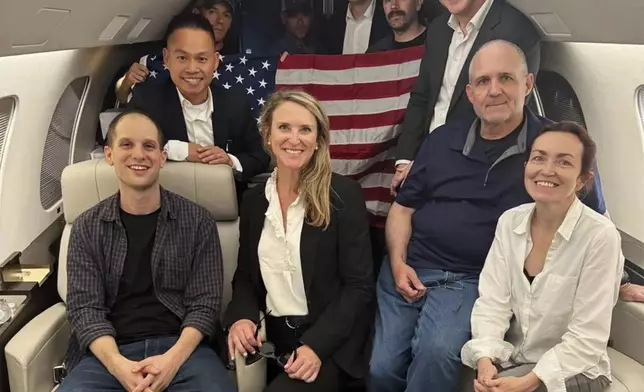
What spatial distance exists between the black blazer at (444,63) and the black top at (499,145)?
7.8 inches

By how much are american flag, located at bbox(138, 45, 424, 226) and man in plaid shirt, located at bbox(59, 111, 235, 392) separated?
0.90 meters

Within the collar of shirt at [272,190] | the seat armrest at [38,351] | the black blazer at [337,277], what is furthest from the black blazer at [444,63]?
the seat armrest at [38,351]

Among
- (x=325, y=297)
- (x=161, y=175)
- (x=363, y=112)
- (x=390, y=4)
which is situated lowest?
(x=325, y=297)

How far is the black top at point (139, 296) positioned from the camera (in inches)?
105

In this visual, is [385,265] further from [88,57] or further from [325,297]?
[88,57]

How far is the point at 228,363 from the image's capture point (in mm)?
2734

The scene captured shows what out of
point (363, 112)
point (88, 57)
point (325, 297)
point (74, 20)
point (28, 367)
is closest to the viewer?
point (28, 367)

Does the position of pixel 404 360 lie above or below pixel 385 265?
below

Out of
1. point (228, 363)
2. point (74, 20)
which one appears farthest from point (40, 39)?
point (228, 363)

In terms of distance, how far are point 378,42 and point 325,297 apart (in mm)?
1470

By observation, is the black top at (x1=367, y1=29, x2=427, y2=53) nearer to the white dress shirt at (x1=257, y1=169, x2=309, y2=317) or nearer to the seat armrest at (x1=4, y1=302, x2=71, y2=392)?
the white dress shirt at (x1=257, y1=169, x2=309, y2=317)

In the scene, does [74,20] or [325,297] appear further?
[74,20]

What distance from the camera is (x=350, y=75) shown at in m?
3.37

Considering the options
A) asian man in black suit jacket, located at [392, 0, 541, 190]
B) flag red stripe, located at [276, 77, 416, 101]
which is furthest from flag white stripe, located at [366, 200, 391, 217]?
flag red stripe, located at [276, 77, 416, 101]
